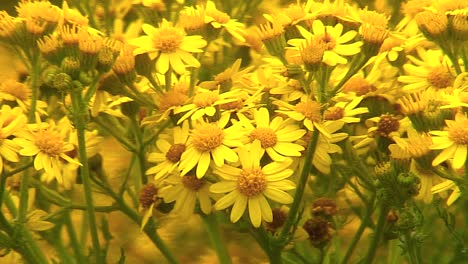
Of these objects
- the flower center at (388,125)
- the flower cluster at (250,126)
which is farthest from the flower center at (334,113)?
the flower center at (388,125)

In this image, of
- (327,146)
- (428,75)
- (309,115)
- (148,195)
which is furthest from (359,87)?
(148,195)

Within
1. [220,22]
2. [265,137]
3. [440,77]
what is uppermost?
[220,22]

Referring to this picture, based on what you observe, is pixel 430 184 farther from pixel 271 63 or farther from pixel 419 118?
pixel 271 63

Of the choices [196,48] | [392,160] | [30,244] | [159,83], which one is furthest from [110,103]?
[392,160]

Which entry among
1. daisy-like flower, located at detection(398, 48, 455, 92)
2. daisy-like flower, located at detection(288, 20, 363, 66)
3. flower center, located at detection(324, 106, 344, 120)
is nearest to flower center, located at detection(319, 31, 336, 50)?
daisy-like flower, located at detection(288, 20, 363, 66)

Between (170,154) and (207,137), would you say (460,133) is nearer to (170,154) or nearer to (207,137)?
(207,137)

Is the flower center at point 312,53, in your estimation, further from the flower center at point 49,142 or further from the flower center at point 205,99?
the flower center at point 49,142

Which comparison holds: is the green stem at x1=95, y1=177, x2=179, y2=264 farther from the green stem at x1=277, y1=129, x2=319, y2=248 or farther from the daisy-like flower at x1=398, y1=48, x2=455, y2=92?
the daisy-like flower at x1=398, y1=48, x2=455, y2=92
